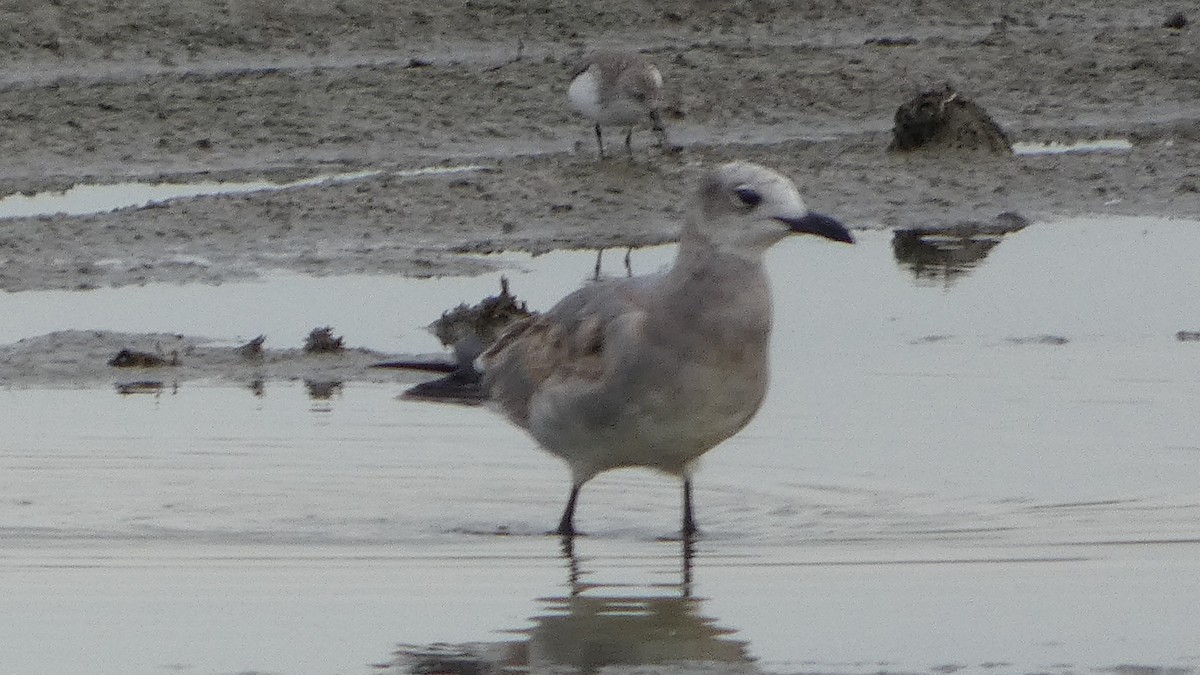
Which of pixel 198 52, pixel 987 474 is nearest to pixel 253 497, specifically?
pixel 987 474

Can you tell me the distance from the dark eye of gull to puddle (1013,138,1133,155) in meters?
8.89

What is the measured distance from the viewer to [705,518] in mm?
7492

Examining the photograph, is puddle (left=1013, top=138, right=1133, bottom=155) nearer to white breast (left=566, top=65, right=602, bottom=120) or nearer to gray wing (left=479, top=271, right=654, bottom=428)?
white breast (left=566, top=65, right=602, bottom=120)

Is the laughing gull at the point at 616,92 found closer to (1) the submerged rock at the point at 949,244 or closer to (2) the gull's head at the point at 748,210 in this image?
(1) the submerged rock at the point at 949,244

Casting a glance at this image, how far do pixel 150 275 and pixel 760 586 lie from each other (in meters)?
6.16

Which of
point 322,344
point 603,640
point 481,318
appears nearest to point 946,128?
point 481,318

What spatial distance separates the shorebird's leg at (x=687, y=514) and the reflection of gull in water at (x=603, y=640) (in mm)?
793

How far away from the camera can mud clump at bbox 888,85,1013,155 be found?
14984mm

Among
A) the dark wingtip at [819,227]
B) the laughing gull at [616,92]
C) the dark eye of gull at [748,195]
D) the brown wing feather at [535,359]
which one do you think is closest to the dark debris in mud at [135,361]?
the brown wing feather at [535,359]

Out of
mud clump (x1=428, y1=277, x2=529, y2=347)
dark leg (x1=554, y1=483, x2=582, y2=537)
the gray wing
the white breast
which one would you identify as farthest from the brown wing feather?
the white breast

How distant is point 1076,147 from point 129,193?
19.3 ft

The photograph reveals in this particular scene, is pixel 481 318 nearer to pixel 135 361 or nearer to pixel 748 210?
pixel 135 361

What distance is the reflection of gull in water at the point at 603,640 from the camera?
5.51 meters

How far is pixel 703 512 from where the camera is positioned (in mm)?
7578
